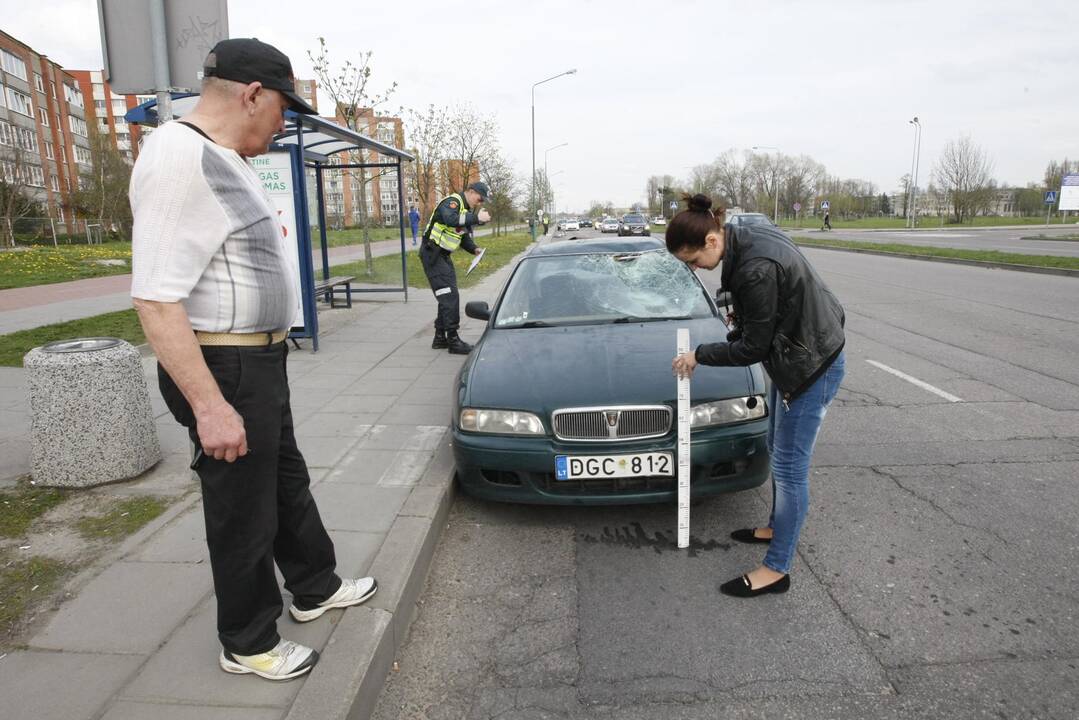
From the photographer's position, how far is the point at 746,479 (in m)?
3.62

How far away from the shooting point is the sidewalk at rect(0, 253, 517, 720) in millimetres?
2227

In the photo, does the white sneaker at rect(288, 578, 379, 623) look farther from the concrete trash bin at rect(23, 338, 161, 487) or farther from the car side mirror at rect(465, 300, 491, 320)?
the car side mirror at rect(465, 300, 491, 320)

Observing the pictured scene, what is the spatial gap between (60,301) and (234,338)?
12887 millimetres

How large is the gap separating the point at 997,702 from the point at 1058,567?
1.23 metres

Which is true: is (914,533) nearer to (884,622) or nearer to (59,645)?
(884,622)

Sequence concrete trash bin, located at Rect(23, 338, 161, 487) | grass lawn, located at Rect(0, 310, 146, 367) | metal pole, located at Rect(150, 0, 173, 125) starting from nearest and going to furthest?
metal pole, located at Rect(150, 0, 173, 125) < concrete trash bin, located at Rect(23, 338, 161, 487) < grass lawn, located at Rect(0, 310, 146, 367)

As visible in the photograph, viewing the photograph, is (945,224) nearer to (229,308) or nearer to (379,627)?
(379,627)

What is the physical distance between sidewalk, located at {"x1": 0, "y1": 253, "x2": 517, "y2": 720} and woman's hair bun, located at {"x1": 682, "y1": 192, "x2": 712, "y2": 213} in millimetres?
1941

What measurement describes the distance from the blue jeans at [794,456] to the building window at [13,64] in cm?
6064

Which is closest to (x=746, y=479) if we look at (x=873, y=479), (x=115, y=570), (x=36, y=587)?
(x=873, y=479)

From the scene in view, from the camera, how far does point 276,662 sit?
2330 millimetres

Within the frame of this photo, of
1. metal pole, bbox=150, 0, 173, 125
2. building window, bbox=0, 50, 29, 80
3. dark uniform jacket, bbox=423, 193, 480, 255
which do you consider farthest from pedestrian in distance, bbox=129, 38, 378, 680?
building window, bbox=0, 50, 29, 80

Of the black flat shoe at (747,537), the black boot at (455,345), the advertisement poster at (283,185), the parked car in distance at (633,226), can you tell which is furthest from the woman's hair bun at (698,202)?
the parked car in distance at (633,226)

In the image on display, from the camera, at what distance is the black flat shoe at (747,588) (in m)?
3.03
